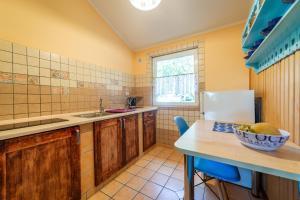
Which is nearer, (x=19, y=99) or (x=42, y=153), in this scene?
(x=42, y=153)

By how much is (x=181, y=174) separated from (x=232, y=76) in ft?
5.41

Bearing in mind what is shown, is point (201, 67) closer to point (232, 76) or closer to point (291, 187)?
point (232, 76)

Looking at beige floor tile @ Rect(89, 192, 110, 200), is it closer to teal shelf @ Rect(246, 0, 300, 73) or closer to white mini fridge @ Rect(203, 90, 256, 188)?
white mini fridge @ Rect(203, 90, 256, 188)

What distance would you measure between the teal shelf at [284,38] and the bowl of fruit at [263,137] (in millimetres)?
540

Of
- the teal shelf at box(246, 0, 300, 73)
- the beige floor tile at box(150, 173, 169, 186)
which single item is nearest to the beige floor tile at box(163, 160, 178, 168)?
the beige floor tile at box(150, 173, 169, 186)

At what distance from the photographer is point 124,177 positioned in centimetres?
164

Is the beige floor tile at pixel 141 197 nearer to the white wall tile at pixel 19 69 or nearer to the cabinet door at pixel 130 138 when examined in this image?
the cabinet door at pixel 130 138

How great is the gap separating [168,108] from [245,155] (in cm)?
195

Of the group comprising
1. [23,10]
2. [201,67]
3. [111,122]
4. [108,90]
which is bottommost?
[111,122]

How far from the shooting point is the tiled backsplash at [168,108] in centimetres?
223

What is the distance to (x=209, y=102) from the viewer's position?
Answer: 67.3 inches

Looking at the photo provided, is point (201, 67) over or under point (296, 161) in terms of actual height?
over

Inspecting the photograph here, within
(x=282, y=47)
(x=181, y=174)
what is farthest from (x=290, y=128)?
(x=181, y=174)

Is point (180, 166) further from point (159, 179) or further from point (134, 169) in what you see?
point (134, 169)
